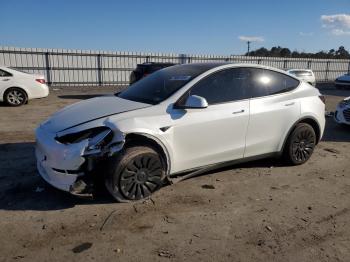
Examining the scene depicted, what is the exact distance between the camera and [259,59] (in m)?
30.7

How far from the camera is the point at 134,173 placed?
3930 mm

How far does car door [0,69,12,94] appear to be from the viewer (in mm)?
11266

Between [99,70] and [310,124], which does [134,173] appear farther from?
[99,70]

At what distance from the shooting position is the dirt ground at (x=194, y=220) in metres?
3.10

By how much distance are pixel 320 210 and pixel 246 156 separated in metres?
1.24

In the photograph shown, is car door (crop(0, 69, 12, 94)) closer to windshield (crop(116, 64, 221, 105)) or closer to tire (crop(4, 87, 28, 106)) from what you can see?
tire (crop(4, 87, 28, 106))

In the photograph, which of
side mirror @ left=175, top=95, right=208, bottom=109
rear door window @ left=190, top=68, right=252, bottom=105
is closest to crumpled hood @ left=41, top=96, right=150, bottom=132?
side mirror @ left=175, top=95, right=208, bottom=109

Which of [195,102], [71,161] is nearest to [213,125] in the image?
[195,102]

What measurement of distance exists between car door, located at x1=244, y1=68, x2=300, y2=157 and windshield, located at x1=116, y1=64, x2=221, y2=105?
0.82 metres

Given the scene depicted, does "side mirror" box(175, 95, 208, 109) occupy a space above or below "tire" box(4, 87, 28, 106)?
above

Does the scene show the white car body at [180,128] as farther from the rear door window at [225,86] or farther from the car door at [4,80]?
the car door at [4,80]

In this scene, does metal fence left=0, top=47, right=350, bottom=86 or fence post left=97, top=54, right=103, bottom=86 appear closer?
metal fence left=0, top=47, right=350, bottom=86

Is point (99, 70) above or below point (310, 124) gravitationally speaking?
above

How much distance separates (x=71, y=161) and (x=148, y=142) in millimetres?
889
